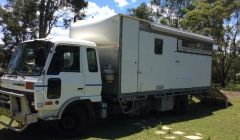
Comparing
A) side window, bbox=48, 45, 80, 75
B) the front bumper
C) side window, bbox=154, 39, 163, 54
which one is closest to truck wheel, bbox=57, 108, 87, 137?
the front bumper

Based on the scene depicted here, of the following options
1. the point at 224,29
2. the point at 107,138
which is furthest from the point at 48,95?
the point at 224,29

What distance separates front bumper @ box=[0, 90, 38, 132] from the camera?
8827 millimetres

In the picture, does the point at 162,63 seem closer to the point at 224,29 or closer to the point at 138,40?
the point at 138,40

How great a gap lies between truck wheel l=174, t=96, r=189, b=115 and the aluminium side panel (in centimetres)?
350

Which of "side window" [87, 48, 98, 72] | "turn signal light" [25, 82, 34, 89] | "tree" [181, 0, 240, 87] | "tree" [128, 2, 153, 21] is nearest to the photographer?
"turn signal light" [25, 82, 34, 89]

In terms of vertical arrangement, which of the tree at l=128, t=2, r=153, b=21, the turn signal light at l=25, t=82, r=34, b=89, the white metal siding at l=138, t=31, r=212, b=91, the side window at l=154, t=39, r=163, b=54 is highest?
the tree at l=128, t=2, r=153, b=21

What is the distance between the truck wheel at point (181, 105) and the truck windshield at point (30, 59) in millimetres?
6759

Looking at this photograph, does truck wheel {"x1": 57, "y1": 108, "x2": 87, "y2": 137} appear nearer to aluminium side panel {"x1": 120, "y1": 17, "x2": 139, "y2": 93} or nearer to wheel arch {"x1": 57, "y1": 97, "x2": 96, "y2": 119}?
wheel arch {"x1": 57, "y1": 97, "x2": 96, "y2": 119}

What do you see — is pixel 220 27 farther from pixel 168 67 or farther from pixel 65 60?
pixel 65 60

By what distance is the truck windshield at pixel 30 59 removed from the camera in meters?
9.12

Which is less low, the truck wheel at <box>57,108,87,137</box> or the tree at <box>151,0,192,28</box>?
the tree at <box>151,0,192,28</box>

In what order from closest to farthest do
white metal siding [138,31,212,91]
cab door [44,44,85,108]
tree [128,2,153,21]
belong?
cab door [44,44,85,108], white metal siding [138,31,212,91], tree [128,2,153,21]

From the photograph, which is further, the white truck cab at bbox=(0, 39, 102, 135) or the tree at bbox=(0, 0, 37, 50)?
the tree at bbox=(0, 0, 37, 50)

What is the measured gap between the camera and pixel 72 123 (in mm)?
9789
